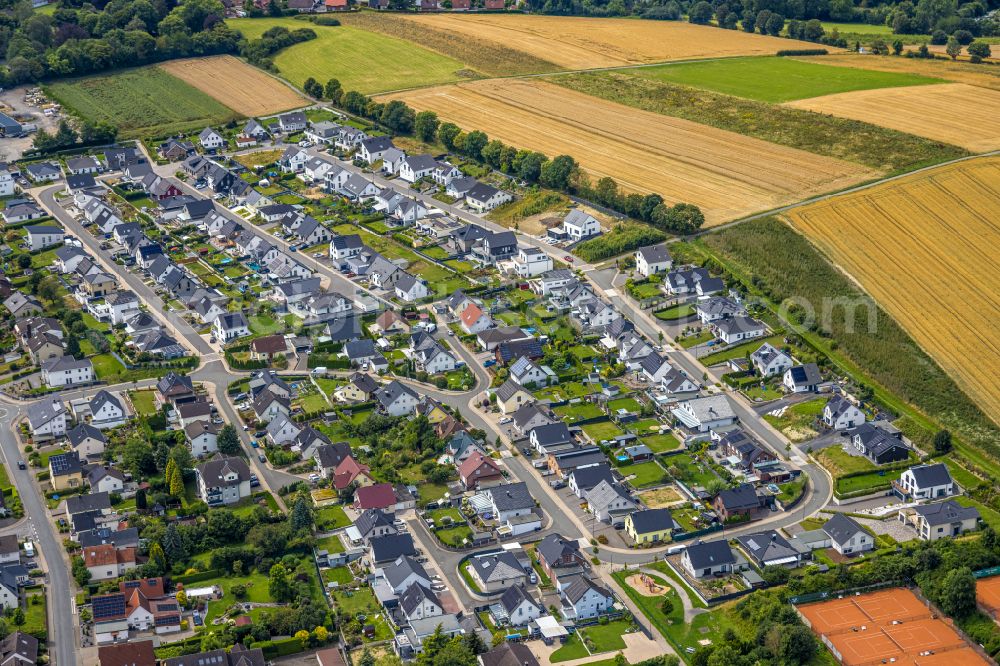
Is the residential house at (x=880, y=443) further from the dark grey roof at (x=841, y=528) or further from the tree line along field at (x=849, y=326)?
the dark grey roof at (x=841, y=528)

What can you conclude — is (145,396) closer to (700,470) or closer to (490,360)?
(490,360)

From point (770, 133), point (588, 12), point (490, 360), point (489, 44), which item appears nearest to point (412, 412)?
point (490, 360)

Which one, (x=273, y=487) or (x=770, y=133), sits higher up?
(x=770, y=133)

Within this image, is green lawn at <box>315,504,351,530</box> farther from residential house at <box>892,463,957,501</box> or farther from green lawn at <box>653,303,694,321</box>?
green lawn at <box>653,303,694,321</box>

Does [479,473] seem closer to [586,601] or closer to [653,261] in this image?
[586,601]

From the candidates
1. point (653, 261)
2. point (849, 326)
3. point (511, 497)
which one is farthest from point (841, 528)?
point (653, 261)

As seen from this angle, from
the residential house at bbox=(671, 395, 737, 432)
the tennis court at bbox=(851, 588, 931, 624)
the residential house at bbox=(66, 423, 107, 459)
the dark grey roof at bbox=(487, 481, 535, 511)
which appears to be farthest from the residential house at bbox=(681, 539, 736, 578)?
the residential house at bbox=(66, 423, 107, 459)
